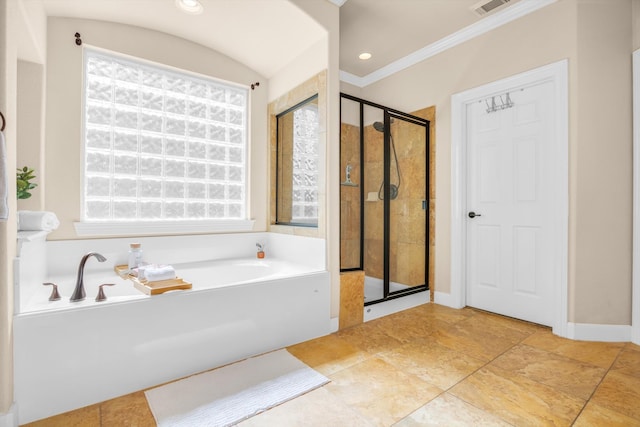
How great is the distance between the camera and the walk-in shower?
104 inches

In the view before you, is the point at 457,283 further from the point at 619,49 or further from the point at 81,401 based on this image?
the point at 81,401

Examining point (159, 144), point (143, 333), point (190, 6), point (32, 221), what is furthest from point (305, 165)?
point (32, 221)

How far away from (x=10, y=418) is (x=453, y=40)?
13.0 feet

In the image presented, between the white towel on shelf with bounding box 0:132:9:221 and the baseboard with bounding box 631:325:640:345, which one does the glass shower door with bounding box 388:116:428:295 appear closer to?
the baseboard with bounding box 631:325:640:345

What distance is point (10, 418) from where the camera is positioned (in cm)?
132

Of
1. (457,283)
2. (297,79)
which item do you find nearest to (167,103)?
(297,79)

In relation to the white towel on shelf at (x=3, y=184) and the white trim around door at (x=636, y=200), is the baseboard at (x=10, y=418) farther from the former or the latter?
the white trim around door at (x=636, y=200)

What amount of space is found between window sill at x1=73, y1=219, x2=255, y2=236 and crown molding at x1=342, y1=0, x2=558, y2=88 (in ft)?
7.27

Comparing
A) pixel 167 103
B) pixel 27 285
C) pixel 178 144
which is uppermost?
pixel 167 103

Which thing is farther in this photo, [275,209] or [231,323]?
[275,209]

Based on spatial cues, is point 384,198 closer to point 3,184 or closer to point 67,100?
point 3,184

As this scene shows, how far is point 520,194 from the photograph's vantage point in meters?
2.65

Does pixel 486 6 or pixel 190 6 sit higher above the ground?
pixel 486 6

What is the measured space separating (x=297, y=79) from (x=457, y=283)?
94.9 inches
